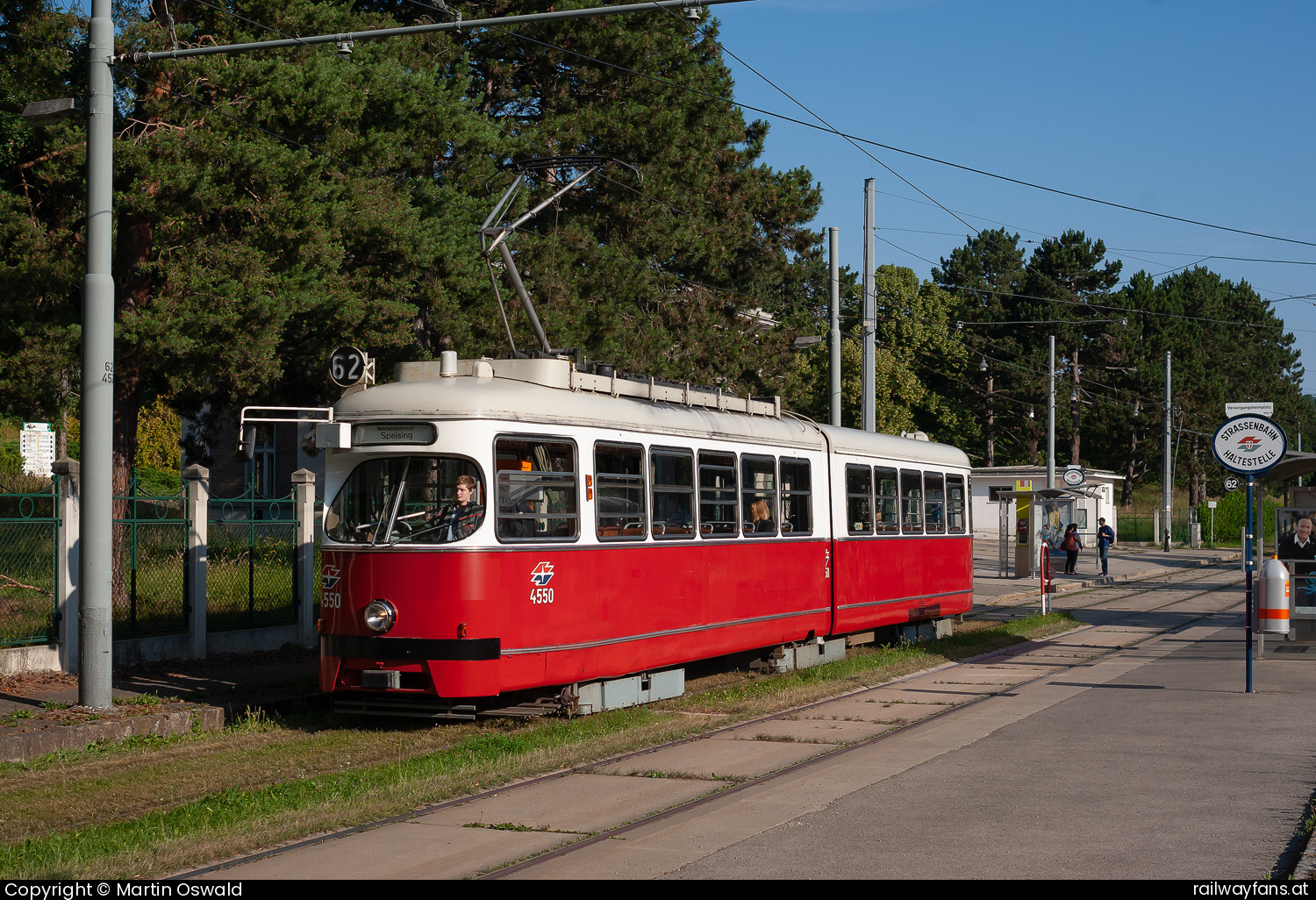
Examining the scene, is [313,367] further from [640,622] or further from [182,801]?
[182,801]

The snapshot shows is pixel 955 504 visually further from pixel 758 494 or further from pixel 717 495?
pixel 717 495

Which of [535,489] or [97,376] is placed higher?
[97,376]

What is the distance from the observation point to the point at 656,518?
Result: 13.2 metres

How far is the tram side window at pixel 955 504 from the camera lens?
21.4 m

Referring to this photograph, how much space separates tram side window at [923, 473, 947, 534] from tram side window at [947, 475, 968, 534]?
224 millimetres

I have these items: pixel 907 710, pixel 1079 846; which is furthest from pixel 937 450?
pixel 1079 846

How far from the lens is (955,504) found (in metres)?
21.7

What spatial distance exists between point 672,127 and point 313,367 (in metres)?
11.0

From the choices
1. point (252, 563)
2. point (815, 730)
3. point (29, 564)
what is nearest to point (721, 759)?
point (815, 730)

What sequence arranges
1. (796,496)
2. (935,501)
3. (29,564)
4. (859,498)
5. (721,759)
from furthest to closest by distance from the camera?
(935,501) < (859,498) < (796,496) < (29,564) < (721,759)

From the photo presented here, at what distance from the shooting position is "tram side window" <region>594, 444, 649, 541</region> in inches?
490

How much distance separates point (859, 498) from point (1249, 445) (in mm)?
5085

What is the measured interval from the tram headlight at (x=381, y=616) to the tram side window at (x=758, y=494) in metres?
4.89

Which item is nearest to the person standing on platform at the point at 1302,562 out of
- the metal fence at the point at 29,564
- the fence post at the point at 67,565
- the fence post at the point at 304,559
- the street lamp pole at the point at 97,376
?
the fence post at the point at 304,559
